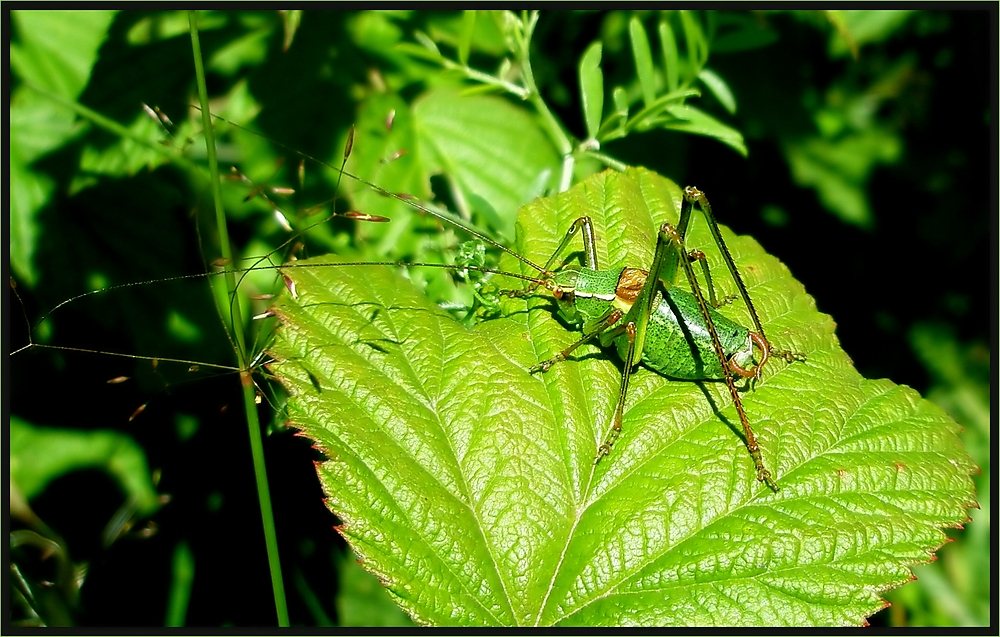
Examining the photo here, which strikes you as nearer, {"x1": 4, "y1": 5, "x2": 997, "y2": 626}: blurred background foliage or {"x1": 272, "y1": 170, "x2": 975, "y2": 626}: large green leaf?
{"x1": 272, "y1": 170, "x2": 975, "y2": 626}: large green leaf

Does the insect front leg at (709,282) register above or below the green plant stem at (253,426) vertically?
above

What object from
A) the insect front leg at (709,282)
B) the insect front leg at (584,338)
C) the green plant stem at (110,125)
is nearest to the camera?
the insect front leg at (584,338)

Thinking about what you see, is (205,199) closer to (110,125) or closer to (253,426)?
(110,125)

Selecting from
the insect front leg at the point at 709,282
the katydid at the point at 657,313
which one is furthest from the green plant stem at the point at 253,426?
the insect front leg at the point at 709,282

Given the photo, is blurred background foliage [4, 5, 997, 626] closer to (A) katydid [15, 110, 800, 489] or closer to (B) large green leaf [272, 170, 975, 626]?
(A) katydid [15, 110, 800, 489]

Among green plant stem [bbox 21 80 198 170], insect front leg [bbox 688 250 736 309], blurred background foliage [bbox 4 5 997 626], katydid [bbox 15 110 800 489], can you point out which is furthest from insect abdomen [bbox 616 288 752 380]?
green plant stem [bbox 21 80 198 170]

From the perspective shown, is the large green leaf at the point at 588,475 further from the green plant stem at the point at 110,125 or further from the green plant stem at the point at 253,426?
the green plant stem at the point at 110,125

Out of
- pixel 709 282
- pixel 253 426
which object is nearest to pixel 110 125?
pixel 253 426

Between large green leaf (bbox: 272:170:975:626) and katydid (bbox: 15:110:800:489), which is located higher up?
katydid (bbox: 15:110:800:489)
